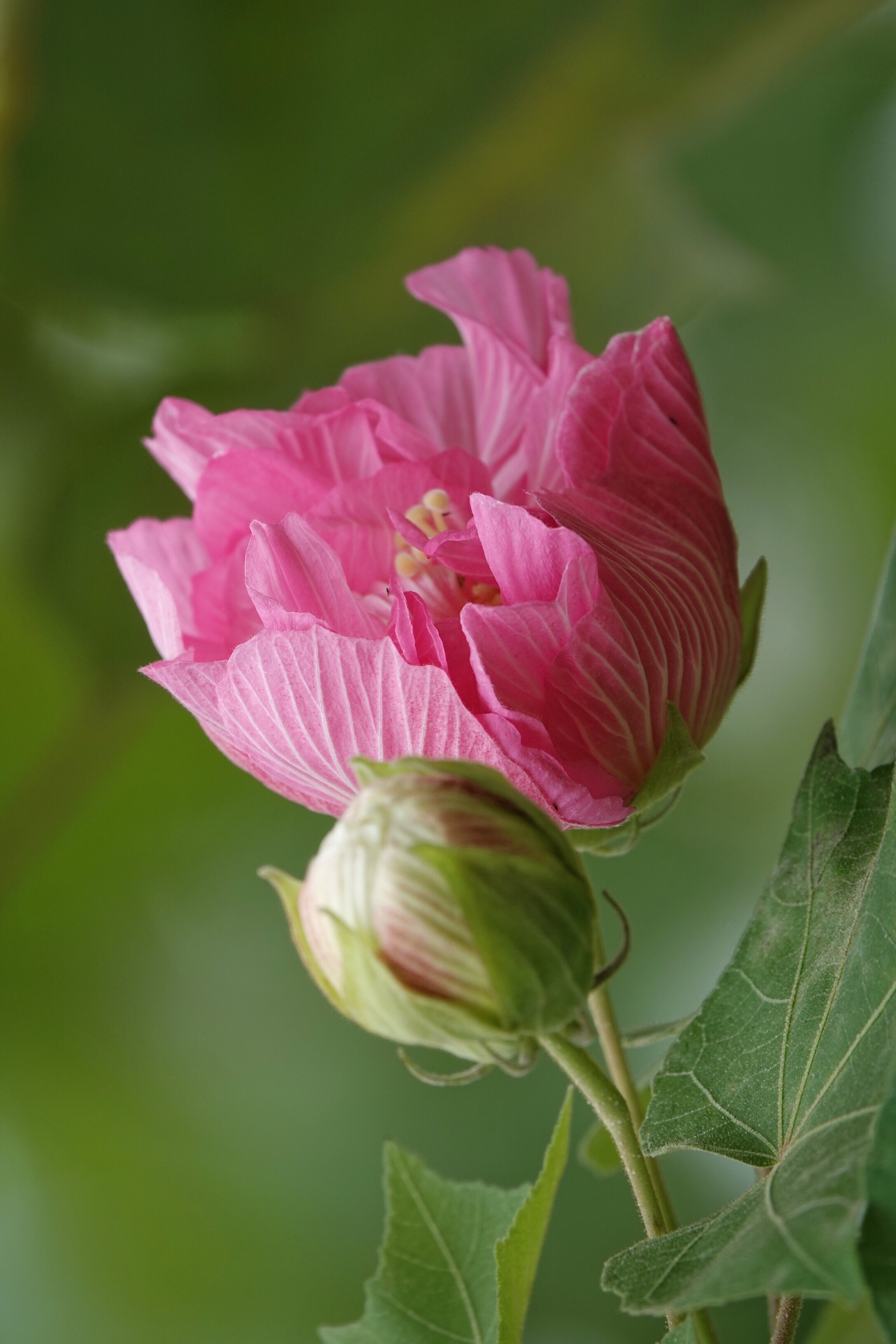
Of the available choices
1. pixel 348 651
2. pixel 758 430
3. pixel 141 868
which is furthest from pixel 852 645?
pixel 348 651

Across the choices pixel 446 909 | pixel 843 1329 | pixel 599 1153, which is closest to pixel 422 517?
pixel 446 909

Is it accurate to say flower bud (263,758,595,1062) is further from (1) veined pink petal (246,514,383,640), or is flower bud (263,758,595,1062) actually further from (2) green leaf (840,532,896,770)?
(2) green leaf (840,532,896,770)

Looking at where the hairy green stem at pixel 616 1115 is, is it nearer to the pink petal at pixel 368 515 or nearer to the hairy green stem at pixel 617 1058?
the hairy green stem at pixel 617 1058

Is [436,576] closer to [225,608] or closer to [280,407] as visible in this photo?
[225,608]

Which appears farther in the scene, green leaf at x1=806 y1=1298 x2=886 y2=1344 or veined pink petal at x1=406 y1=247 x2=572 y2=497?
green leaf at x1=806 y1=1298 x2=886 y2=1344

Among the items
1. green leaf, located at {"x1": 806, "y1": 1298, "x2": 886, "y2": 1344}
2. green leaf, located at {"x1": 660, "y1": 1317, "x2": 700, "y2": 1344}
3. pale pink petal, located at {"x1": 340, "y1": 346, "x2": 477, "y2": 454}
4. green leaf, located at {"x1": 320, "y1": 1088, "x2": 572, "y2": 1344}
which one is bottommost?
green leaf, located at {"x1": 806, "y1": 1298, "x2": 886, "y2": 1344}

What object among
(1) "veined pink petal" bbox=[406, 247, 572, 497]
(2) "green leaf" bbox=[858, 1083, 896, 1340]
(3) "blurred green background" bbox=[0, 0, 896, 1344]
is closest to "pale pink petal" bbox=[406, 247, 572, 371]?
(1) "veined pink petal" bbox=[406, 247, 572, 497]

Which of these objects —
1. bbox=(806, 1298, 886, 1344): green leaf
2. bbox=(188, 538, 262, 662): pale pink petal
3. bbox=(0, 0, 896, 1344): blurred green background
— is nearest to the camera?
bbox=(188, 538, 262, 662): pale pink petal

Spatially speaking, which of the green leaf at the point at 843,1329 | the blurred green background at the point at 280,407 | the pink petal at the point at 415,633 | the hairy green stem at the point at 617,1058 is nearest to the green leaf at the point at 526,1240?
the hairy green stem at the point at 617,1058
